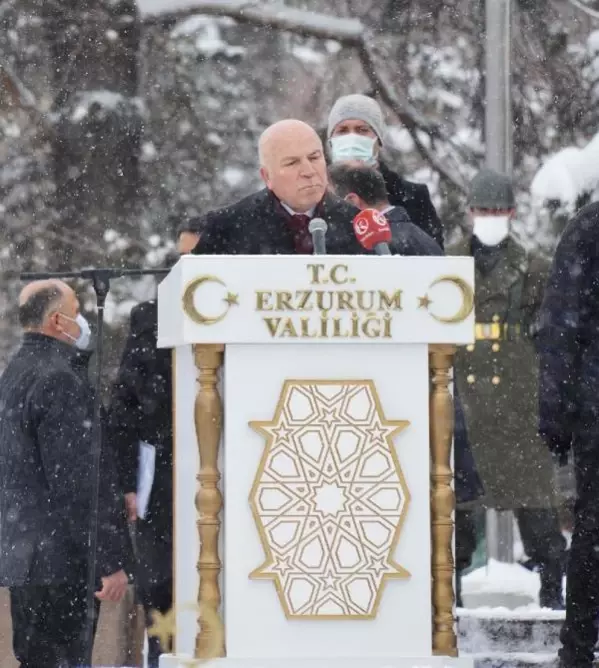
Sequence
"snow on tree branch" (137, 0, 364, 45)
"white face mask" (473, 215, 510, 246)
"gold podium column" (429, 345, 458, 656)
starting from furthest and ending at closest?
"snow on tree branch" (137, 0, 364, 45)
"white face mask" (473, 215, 510, 246)
"gold podium column" (429, 345, 458, 656)

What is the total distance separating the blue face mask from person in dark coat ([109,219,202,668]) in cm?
Result: 61

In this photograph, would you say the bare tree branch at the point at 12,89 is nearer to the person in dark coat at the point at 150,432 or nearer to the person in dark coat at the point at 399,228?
the person in dark coat at the point at 150,432

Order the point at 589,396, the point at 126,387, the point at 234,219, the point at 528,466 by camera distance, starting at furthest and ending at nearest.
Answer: the point at 528,466 < the point at 126,387 < the point at 589,396 < the point at 234,219

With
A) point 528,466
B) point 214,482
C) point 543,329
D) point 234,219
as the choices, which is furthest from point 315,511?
point 528,466

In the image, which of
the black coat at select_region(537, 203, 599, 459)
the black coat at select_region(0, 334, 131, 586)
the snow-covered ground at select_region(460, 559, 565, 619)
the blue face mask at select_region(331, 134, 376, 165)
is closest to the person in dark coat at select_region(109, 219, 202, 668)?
the black coat at select_region(0, 334, 131, 586)

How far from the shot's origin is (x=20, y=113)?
15.8 meters

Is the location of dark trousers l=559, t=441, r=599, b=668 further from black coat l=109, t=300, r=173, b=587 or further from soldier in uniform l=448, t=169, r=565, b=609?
soldier in uniform l=448, t=169, r=565, b=609

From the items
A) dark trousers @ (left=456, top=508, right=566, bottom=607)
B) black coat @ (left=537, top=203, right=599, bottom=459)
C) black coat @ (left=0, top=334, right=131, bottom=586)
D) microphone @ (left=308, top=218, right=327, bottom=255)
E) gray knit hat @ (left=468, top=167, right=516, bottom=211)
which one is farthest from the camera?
gray knit hat @ (left=468, top=167, right=516, bottom=211)

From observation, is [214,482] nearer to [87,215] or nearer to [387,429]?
[387,429]

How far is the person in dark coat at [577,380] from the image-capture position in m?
7.39

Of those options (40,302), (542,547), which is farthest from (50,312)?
(542,547)

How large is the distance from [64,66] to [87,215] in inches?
40.4

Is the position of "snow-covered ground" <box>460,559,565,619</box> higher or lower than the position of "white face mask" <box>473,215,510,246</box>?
lower

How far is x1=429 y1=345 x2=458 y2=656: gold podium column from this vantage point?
5625 mm
